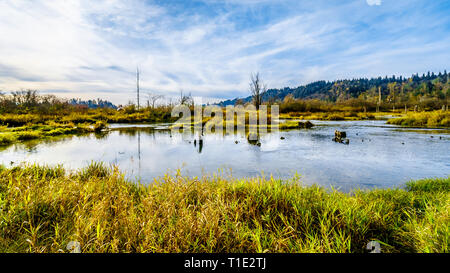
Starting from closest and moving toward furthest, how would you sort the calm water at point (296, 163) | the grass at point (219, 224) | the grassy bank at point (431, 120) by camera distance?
the grass at point (219, 224) → the calm water at point (296, 163) → the grassy bank at point (431, 120)

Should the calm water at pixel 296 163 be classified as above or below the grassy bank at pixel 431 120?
below

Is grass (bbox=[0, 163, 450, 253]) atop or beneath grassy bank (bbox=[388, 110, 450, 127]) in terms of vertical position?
beneath

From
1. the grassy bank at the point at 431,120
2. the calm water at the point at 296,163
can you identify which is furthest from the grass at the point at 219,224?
the grassy bank at the point at 431,120

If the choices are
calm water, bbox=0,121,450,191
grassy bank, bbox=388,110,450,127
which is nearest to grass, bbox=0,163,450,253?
calm water, bbox=0,121,450,191

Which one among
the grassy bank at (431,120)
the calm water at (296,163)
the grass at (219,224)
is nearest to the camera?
the grass at (219,224)

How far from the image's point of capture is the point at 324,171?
671cm

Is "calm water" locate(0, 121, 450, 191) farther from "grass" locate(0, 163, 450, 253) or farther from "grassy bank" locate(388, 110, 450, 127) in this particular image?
"grassy bank" locate(388, 110, 450, 127)

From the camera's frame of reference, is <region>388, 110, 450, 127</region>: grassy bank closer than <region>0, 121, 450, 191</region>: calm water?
No

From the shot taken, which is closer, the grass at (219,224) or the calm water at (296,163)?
the grass at (219,224)

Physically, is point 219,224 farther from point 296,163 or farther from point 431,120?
point 431,120

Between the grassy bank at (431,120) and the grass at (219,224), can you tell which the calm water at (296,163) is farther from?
the grassy bank at (431,120)

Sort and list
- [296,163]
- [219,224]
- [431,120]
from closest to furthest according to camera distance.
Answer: [219,224] → [296,163] → [431,120]

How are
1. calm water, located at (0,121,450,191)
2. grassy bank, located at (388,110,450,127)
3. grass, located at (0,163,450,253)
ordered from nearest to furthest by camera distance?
grass, located at (0,163,450,253) < calm water, located at (0,121,450,191) < grassy bank, located at (388,110,450,127)

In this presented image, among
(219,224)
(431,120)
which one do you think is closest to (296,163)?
(219,224)
